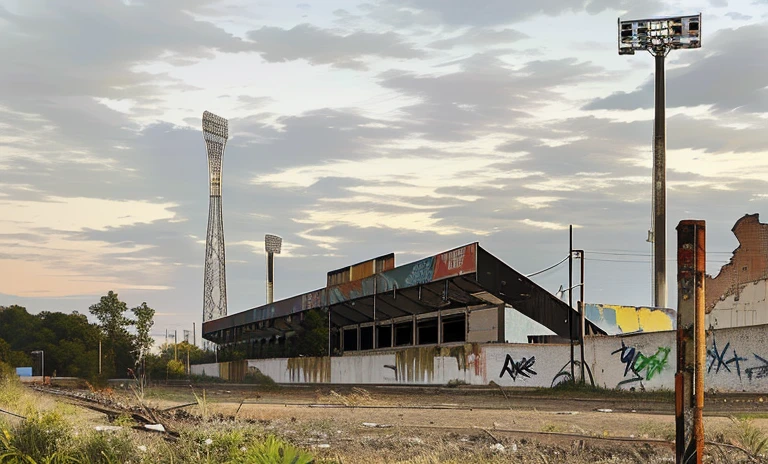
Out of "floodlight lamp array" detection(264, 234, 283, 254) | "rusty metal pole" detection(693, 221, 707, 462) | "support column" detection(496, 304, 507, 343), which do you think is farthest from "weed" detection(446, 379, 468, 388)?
"floodlight lamp array" detection(264, 234, 283, 254)

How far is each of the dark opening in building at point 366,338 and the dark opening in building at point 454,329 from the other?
1201 cm

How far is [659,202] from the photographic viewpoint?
70.2 m

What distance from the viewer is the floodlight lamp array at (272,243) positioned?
126 meters

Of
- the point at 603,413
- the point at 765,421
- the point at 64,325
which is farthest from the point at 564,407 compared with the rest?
the point at 64,325

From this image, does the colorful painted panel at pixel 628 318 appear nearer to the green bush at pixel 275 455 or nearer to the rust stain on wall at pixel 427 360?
the rust stain on wall at pixel 427 360

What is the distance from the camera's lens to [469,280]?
44.7 m

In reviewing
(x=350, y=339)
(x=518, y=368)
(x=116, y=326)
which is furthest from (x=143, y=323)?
(x=518, y=368)

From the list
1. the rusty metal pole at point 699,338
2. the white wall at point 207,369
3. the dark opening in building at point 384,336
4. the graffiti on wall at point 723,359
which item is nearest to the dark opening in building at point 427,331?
the dark opening in building at point 384,336

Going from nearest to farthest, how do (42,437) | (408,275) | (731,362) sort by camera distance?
(42,437) → (731,362) → (408,275)

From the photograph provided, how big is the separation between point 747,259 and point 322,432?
46.3m

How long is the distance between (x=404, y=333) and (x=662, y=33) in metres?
32.6

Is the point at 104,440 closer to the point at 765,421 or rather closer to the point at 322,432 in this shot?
the point at 322,432

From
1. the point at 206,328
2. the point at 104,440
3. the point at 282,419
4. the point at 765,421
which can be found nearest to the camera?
the point at 104,440

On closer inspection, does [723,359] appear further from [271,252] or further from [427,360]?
[271,252]
